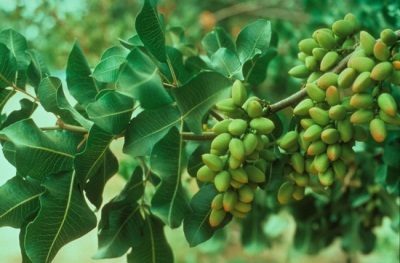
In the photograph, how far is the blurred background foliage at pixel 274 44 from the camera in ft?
4.54

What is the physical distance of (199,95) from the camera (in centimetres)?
68

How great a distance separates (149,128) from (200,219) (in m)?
0.15

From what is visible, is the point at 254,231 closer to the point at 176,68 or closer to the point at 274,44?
the point at 274,44

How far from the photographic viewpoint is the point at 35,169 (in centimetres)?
73

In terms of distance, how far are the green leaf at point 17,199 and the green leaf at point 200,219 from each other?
0.68 feet

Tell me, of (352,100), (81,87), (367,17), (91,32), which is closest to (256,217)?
(367,17)

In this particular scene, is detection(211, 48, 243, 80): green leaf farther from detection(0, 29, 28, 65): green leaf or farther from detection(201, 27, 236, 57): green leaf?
detection(0, 29, 28, 65): green leaf

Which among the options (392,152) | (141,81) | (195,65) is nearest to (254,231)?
(392,152)

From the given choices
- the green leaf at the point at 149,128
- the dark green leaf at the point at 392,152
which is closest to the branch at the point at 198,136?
the green leaf at the point at 149,128

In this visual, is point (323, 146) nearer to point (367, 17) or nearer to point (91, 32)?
point (367, 17)

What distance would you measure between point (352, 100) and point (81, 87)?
0.41 m

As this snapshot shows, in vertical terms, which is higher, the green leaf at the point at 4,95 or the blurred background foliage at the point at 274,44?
the green leaf at the point at 4,95

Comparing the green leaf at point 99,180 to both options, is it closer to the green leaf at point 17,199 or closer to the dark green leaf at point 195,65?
the green leaf at point 17,199

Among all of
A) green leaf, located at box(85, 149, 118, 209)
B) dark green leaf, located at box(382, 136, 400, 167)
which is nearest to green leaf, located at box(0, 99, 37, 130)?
green leaf, located at box(85, 149, 118, 209)
